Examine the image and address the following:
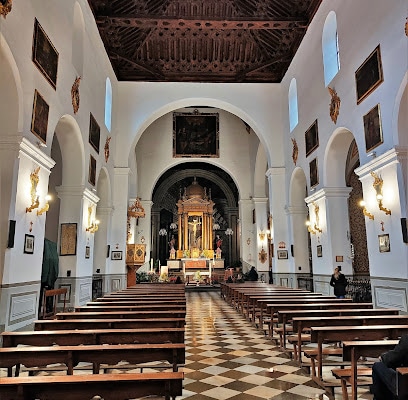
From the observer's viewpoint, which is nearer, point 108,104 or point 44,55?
point 44,55

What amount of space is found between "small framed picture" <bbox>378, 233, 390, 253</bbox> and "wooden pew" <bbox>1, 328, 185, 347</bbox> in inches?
198

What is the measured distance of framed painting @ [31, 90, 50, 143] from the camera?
685 centimetres

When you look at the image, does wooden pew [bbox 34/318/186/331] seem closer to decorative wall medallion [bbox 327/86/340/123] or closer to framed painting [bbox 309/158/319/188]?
decorative wall medallion [bbox 327/86/340/123]

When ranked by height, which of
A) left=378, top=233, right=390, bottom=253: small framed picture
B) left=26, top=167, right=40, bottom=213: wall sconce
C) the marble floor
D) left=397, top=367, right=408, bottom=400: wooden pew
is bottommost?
the marble floor

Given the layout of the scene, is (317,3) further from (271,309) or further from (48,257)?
(48,257)

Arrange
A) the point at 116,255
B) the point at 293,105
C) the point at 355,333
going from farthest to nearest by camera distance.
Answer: the point at 293,105, the point at 116,255, the point at 355,333

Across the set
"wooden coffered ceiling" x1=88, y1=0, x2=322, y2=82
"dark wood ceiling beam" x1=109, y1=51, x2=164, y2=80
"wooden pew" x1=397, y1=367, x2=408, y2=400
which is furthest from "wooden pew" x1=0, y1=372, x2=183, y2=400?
"dark wood ceiling beam" x1=109, y1=51, x2=164, y2=80

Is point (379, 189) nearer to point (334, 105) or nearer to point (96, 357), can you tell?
point (334, 105)

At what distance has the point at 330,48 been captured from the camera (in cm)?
1053

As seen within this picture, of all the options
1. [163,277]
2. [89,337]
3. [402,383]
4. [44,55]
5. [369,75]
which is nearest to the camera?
[402,383]

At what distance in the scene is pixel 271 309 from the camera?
6129 millimetres

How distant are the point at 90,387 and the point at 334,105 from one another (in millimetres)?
9270

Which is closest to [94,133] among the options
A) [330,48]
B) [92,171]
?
[92,171]

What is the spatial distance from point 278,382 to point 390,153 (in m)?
4.68
